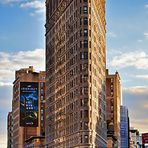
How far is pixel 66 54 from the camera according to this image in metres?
193

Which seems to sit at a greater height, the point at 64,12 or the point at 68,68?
the point at 64,12

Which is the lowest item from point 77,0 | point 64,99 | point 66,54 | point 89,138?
point 89,138

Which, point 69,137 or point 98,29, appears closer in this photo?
point 69,137

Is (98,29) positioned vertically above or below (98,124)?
above

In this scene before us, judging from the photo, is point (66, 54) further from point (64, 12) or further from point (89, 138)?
point (89, 138)

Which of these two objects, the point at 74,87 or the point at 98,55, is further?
the point at 98,55

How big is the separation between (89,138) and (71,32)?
3599cm

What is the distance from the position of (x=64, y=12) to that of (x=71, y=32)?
1470cm

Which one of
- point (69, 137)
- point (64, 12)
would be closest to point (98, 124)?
point (69, 137)

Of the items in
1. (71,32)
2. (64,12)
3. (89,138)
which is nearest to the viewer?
(89,138)

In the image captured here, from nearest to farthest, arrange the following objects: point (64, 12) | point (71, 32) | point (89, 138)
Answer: point (89, 138), point (71, 32), point (64, 12)

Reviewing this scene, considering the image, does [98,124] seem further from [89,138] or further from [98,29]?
[98,29]

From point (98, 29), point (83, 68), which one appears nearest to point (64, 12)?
point (98, 29)

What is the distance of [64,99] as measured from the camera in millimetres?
193125
